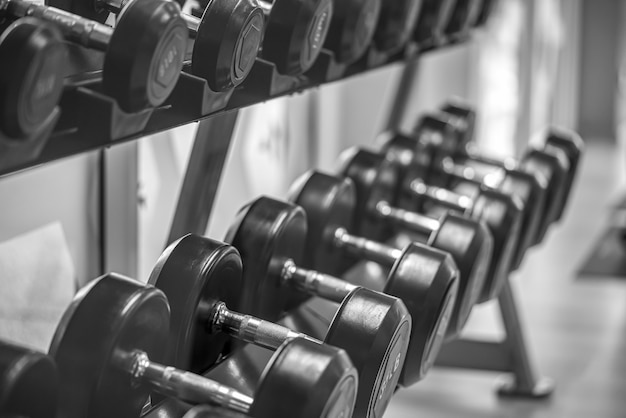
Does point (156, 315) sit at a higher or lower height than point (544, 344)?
higher

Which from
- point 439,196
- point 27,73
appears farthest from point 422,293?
point 439,196

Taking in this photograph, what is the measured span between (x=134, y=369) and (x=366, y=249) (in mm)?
706

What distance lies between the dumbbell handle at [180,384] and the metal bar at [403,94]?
178 cm

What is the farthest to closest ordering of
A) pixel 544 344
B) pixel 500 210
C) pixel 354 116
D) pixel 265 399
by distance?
pixel 354 116 < pixel 544 344 < pixel 500 210 < pixel 265 399

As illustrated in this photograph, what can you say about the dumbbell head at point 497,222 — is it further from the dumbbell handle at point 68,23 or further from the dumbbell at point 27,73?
the dumbbell at point 27,73

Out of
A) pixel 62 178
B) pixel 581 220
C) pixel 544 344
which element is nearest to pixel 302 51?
pixel 62 178

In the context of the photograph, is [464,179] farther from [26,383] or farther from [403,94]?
[26,383]

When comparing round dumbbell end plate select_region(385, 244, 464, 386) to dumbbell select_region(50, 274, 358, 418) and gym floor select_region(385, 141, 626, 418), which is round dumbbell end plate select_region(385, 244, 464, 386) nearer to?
dumbbell select_region(50, 274, 358, 418)

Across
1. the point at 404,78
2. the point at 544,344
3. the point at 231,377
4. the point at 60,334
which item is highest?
the point at 404,78

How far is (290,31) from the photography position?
4.20 ft

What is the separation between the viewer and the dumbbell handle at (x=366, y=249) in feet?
5.52

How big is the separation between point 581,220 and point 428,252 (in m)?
3.91

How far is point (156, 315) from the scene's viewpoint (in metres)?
1.08

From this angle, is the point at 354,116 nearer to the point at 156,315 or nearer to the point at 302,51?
the point at 302,51
